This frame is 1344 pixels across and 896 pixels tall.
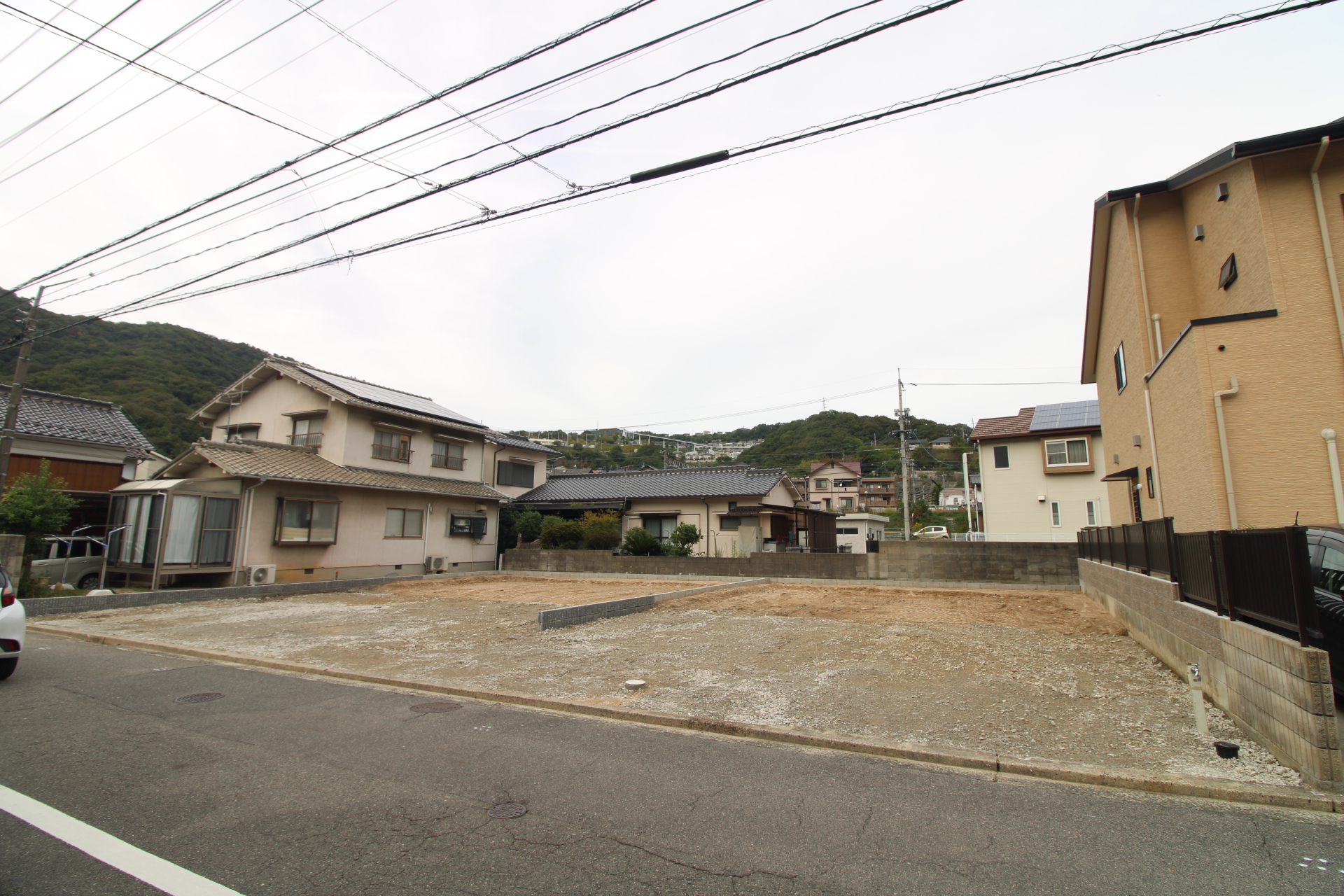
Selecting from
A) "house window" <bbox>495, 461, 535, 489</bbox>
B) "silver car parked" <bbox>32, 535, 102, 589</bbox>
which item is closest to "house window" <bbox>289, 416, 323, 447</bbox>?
"silver car parked" <bbox>32, 535, 102, 589</bbox>

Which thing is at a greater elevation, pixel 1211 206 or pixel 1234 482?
pixel 1211 206

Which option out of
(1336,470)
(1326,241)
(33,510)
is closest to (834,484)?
(1326,241)

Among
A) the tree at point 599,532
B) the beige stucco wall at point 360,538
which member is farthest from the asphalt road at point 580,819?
the tree at point 599,532

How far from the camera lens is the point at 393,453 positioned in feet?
68.4

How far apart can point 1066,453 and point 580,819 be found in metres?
23.6

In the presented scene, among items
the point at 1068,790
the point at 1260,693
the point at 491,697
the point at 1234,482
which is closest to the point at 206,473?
the point at 491,697

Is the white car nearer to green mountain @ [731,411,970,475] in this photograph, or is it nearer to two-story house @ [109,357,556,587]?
two-story house @ [109,357,556,587]

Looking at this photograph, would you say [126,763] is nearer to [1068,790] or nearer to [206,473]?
[1068,790]

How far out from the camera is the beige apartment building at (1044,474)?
21.2m

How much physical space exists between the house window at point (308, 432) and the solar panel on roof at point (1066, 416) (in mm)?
24674

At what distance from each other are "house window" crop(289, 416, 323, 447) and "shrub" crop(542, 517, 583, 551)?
8681 millimetres

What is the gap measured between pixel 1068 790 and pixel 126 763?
5.94 m

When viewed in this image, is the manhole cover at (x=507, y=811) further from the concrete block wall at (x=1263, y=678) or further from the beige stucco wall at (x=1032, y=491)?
the beige stucco wall at (x=1032, y=491)

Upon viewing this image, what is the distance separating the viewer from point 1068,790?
12.1 feet
